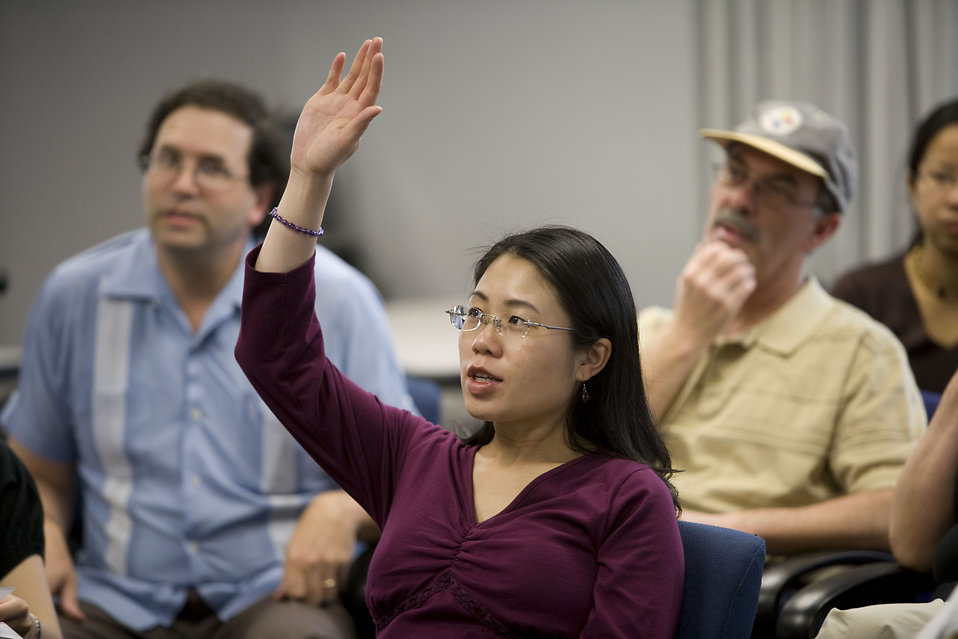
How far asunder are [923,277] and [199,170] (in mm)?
1693

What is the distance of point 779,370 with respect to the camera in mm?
2053

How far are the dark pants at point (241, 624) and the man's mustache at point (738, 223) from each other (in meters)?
1.03

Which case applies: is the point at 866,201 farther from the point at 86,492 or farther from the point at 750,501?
the point at 86,492

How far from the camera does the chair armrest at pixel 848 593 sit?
153 centimetres

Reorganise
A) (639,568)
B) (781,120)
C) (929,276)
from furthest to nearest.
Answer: (929,276) < (781,120) < (639,568)

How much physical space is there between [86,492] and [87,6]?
3.16 m

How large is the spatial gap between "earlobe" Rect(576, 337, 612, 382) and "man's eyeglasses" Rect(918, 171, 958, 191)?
58.4 inches

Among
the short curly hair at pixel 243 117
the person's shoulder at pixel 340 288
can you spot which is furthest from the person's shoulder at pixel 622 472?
the short curly hair at pixel 243 117

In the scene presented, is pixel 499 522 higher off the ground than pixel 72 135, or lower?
lower

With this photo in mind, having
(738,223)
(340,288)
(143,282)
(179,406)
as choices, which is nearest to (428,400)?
(340,288)

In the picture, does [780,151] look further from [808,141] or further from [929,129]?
[929,129]

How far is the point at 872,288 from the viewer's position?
8.74ft

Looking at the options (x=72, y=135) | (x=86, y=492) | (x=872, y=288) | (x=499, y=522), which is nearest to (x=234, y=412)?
(x=86, y=492)

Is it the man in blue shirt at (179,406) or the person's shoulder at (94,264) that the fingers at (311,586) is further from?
the person's shoulder at (94,264)
